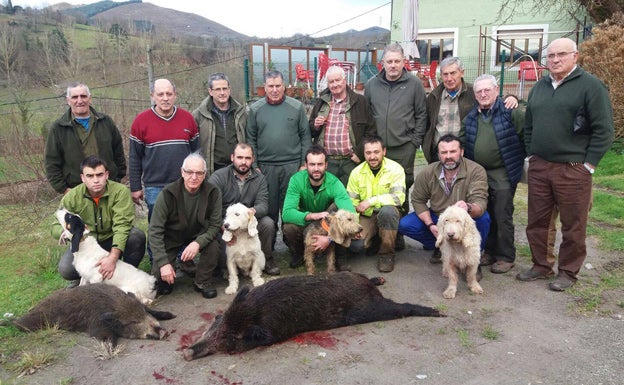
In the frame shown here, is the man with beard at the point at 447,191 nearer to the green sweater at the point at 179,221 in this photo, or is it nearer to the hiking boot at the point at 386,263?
the hiking boot at the point at 386,263

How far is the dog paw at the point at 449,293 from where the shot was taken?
4640 mm

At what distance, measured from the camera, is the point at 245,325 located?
3.67 m

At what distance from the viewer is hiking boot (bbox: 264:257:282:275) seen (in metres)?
5.39

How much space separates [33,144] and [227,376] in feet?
21.1

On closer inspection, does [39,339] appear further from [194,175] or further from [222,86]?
[222,86]

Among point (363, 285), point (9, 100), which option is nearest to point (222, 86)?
point (363, 285)

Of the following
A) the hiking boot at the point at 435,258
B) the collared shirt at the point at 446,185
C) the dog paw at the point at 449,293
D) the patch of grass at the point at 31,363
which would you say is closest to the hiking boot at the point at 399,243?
the hiking boot at the point at 435,258


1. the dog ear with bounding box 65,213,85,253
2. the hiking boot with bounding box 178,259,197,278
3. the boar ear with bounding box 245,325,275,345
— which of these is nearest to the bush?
the hiking boot with bounding box 178,259,197,278

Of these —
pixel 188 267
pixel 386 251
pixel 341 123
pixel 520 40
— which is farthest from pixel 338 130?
pixel 520 40

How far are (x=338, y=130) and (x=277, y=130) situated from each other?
0.79m

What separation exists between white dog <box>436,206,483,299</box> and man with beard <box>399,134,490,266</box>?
312 mm

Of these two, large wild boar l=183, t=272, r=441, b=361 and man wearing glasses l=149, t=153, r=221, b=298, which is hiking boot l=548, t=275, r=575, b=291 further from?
man wearing glasses l=149, t=153, r=221, b=298

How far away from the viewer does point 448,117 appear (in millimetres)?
5605

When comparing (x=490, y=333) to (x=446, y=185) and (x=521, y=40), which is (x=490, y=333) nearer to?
(x=446, y=185)
